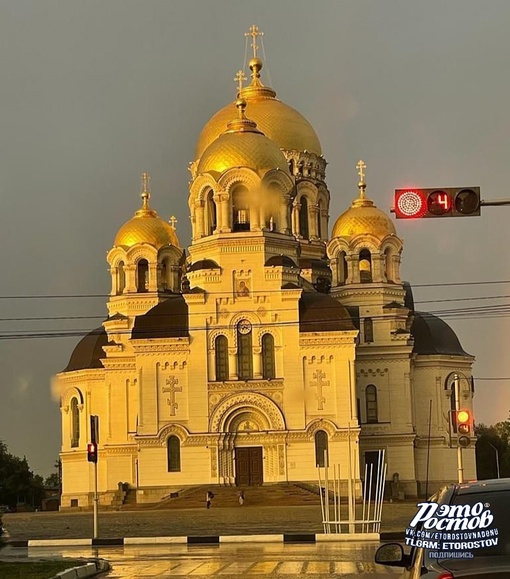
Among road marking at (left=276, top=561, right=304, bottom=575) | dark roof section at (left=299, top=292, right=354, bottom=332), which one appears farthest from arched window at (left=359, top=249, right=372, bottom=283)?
road marking at (left=276, top=561, right=304, bottom=575)

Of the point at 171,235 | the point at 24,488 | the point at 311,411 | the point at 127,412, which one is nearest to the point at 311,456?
the point at 311,411

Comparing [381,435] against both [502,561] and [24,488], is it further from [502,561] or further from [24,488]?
[502,561]

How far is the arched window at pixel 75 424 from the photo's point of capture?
223 feet

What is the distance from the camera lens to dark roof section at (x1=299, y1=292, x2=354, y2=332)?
60188mm

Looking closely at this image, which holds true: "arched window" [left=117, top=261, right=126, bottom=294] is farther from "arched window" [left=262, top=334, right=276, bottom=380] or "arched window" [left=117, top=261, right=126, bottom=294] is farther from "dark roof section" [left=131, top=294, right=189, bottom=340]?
"arched window" [left=262, top=334, right=276, bottom=380]

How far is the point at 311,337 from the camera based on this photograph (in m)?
60.2

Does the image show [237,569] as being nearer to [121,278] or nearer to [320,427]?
[320,427]

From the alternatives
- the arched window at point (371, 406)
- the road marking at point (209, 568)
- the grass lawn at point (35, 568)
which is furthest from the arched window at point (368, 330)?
the road marking at point (209, 568)

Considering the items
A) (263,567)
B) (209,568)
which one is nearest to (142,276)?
(209,568)

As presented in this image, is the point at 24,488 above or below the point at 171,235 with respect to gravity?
below

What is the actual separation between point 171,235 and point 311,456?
1527cm

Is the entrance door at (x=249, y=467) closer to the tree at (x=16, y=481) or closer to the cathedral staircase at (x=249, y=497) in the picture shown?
the cathedral staircase at (x=249, y=497)

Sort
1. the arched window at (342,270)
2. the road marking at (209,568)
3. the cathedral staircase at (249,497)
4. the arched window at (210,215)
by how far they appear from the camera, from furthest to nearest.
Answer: the arched window at (342,270) → the arched window at (210,215) → the cathedral staircase at (249,497) → the road marking at (209,568)

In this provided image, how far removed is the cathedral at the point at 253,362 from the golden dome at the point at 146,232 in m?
0.09
